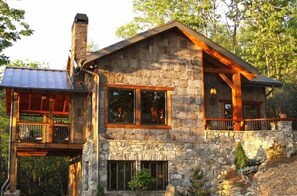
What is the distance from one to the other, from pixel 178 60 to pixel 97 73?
3.68m

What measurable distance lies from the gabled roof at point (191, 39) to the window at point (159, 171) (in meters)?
4.69

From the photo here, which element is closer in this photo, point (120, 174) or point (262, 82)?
point (120, 174)

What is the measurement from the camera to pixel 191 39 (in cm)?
1961

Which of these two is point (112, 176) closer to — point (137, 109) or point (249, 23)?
point (137, 109)

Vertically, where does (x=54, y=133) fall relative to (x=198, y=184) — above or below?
above

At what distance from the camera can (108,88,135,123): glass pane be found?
17.8 metres

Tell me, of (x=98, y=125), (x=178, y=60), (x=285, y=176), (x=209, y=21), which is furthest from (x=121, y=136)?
(x=209, y=21)

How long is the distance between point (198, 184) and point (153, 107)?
11.9 feet

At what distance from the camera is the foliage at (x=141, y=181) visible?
55.3ft

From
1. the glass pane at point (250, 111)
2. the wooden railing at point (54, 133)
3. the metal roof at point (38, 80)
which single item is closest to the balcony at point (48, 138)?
the wooden railing at point (54, 133)

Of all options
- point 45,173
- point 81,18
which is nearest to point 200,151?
point 81,18

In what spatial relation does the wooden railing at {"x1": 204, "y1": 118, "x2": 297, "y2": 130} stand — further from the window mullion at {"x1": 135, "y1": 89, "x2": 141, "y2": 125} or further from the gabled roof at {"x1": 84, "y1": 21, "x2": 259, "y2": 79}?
the window mullion at {"x1": 135, "y1": 89, "x2": 141, "y2": 125}

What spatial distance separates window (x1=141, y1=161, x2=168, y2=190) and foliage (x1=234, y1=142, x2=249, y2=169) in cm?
308

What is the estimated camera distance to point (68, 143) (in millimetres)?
19219
